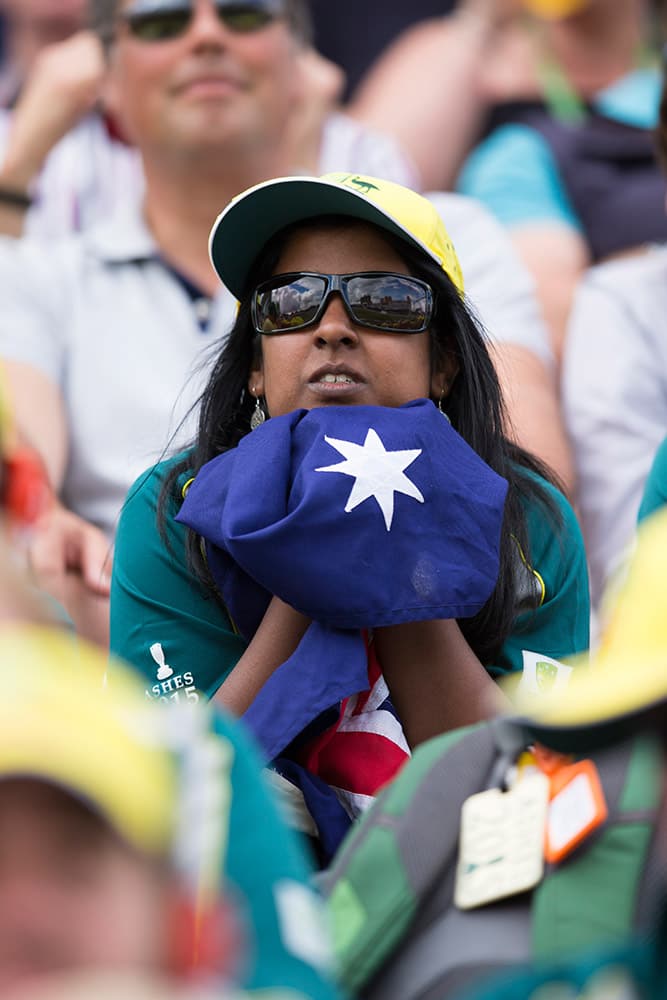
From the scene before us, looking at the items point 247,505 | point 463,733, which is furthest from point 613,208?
point 463,733

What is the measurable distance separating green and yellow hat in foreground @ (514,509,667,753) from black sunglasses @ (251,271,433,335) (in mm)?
936

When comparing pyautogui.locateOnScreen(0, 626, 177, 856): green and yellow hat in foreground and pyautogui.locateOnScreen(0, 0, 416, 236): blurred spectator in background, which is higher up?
pyautogui.locateOnScreen(0, 626, 177, 856): green and yellow hat in foreground

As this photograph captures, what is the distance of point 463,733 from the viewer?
1690 mm

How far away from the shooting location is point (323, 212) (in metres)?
2.35

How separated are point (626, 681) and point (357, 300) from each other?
111 centimetres

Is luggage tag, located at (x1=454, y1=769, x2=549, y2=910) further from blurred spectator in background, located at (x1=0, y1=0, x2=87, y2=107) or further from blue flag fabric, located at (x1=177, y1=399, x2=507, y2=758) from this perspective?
blurred spectator in background, located at (x1=0, y1=0, x2=87, y2=107)

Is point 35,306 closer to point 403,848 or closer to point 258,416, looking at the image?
point 258,416

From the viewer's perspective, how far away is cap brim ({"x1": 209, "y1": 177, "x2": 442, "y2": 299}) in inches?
90.4

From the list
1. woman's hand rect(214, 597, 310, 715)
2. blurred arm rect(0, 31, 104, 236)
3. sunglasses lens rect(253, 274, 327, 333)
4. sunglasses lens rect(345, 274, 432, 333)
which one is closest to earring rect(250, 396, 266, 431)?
sunglasses lens rect(253, 274, 327, 333)

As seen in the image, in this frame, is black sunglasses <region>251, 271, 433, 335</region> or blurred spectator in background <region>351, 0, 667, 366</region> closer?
black sunglasses <region>251, 271, 433, 335</region>

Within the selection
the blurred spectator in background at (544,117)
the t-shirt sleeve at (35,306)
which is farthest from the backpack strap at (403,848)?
the blurred spectator in background at (544,117)

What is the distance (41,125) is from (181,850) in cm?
313

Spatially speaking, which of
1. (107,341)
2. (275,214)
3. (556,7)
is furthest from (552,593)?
(556,7)

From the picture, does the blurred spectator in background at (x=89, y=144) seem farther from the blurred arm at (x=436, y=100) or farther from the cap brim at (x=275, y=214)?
the cap brim at (x=275, y=214)
